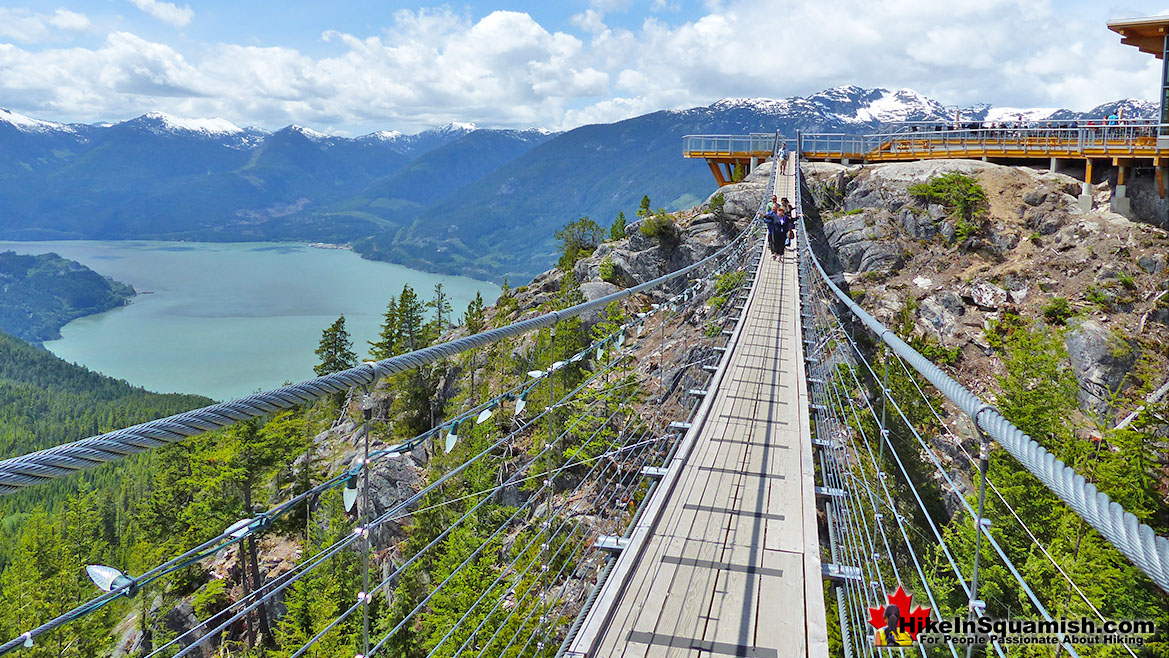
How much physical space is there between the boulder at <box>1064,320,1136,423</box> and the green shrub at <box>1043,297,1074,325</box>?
0.57 m

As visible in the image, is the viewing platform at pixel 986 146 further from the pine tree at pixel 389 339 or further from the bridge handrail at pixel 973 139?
the pine tree at pixel 389 339

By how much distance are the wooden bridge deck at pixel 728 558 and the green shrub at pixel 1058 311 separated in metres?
10.3

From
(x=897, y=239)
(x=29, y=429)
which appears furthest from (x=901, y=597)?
(x=29, y=429)

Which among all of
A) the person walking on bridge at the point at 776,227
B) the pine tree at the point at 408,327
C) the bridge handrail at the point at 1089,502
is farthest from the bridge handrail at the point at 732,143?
the bridge handrail at the point at 1089,502

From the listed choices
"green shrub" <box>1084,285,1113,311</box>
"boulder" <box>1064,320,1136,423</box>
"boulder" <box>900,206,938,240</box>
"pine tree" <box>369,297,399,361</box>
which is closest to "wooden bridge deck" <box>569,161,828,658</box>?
"boulder" <box>1064,320,1136,423</box>

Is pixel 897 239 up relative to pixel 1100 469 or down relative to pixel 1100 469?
up

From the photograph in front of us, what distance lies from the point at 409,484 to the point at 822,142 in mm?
18553

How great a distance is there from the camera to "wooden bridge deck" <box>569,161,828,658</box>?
309cm

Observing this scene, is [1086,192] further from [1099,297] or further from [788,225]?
[788,225]

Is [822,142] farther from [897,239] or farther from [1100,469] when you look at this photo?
[1100,469]

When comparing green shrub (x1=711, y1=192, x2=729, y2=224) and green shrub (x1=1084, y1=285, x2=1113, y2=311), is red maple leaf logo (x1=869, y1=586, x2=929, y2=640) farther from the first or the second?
green shrub (x1=711, y1=192, x2=729, y2=224)

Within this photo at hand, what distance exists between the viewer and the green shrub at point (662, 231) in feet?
68.2

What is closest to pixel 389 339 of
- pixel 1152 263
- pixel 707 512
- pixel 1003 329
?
pixel 1003 329

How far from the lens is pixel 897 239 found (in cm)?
1727
